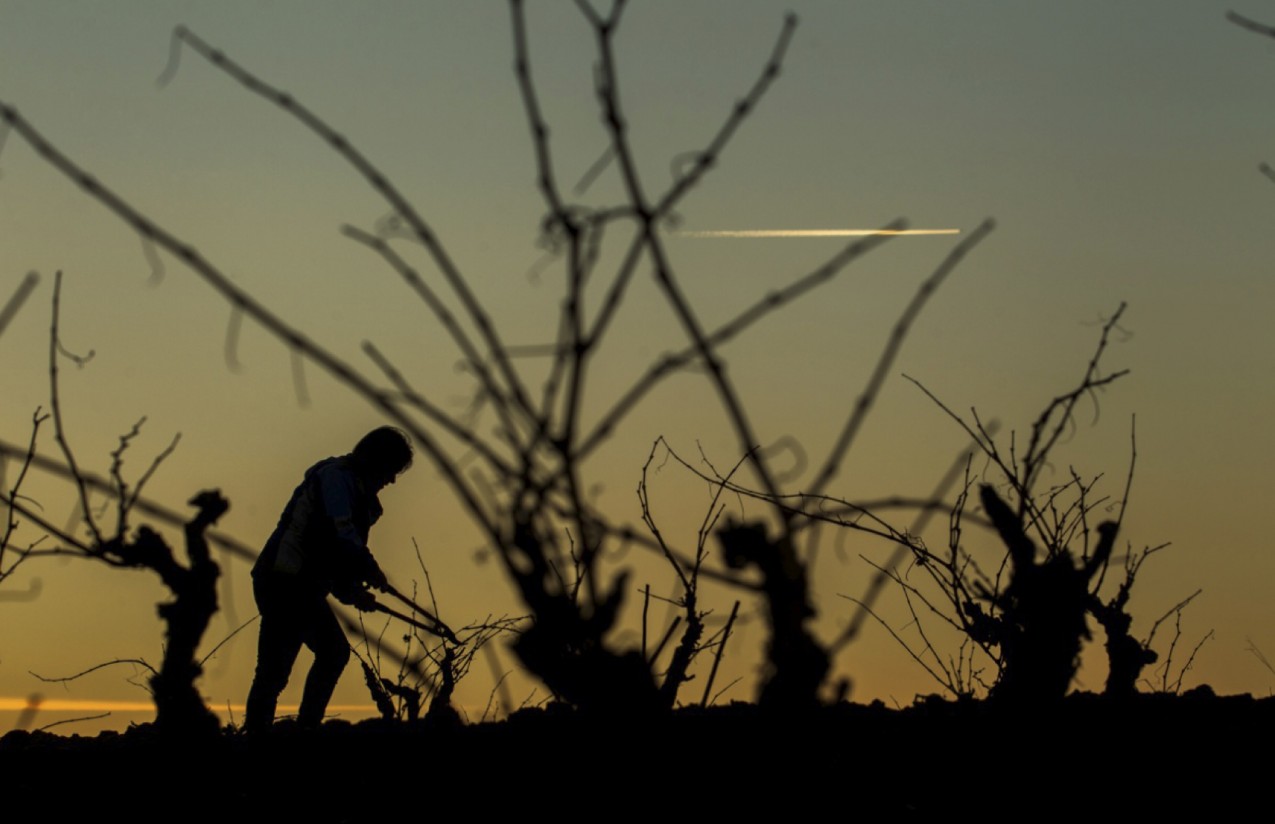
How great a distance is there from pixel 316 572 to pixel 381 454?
66cm

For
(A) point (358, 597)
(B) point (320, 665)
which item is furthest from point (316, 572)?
(B) point (320, 665)

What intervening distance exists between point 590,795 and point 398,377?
2.09 m

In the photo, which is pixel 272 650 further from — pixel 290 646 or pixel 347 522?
pixel 347 522

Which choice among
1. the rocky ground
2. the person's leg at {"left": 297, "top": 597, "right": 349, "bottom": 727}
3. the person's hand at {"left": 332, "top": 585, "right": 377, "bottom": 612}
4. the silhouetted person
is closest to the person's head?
the silhouetted person

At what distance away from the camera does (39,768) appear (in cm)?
545

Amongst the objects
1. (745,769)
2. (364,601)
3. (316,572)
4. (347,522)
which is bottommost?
(745,769)

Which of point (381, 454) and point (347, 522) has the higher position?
point (381, 454)

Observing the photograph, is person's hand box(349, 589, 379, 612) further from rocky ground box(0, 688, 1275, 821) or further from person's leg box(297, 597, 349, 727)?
rocky ground box(0, 688, 1275, 821)

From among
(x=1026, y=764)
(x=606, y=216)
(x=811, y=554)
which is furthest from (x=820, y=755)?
(x=606, y=216)

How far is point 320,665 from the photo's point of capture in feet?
23.2

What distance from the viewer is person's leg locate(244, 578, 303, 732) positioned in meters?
6.95

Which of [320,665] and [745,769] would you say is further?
[320,665]

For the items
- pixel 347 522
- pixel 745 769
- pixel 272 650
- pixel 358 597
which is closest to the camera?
pixel 745 769

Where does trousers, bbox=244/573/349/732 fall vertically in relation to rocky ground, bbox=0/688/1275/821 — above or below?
above
